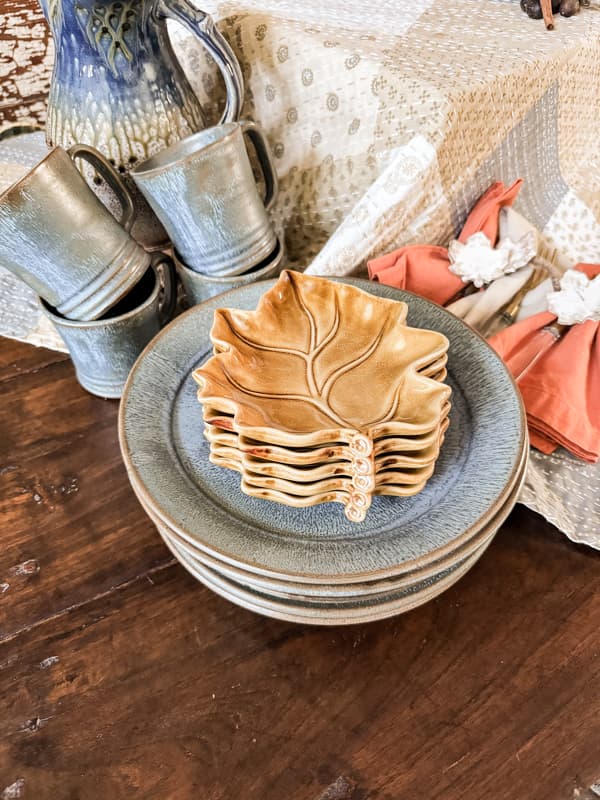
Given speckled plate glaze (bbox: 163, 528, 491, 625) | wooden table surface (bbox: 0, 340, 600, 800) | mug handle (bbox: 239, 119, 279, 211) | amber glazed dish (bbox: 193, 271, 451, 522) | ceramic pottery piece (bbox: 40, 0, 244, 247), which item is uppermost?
ceramic pottery piece (bbox: 40, 0, 244, 247)

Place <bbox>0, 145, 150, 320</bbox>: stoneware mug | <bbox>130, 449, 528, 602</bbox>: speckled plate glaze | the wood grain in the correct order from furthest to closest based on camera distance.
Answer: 1. the wood grain
2. <bbox>0, 145, 150, 320</bbox>: stoneware mug
3. <bbox>130, 449, 528, 602</bbox>: speckled plate glaze

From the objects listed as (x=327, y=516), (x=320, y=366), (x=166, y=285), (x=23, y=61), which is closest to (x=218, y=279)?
(x=166, y=285)

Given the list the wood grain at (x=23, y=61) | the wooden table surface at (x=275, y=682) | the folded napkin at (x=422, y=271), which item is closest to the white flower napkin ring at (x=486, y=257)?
the folded napkin at (x=422, y=271)

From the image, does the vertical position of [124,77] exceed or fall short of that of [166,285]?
it exceeds it

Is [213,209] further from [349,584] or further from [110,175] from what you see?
[349,584]

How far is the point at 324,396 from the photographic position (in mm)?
481

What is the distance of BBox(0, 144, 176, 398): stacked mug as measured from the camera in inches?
20.8

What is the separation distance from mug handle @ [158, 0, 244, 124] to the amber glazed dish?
232mm

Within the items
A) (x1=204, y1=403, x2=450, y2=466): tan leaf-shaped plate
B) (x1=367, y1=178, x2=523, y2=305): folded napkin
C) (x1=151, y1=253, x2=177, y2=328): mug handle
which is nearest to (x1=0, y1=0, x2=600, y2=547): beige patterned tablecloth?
(x1=367, y1=178, x2=523, y2=305): folded napkin

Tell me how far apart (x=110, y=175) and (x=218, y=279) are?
13 centimetres

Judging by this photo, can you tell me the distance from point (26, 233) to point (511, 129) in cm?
50

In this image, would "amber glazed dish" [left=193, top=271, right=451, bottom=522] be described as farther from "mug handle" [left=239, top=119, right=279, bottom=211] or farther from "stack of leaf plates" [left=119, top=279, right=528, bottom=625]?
"mug handle" [left=239, top=119, right=279, bottom=211]

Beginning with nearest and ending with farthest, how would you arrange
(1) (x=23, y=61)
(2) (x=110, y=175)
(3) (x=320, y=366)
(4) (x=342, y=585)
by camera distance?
(4) (x=342, y=585), (3) (x=320, y=366), (2) (x=110, y=175), (1) (x=23, y=61)

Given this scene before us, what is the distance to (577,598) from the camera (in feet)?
1.56
